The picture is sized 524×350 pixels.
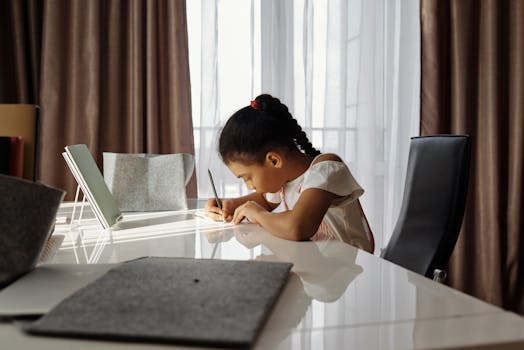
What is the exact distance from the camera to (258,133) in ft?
4.89

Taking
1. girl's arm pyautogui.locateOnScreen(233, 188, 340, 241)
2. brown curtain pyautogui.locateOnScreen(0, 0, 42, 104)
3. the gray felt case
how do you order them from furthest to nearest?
1. brown curtain pyautogui.locateOnScreen(0, 0, 42, 104)
2. girl's arm pyautogui.locateOnScreen(233, 188, 340, 241)
3. the gray felt case

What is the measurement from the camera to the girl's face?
4.90 ft

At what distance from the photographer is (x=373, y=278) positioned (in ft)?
2.30

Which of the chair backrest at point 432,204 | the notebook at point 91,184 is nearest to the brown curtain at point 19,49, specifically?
the notebook at point 91,184

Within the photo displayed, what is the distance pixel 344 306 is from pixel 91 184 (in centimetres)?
87

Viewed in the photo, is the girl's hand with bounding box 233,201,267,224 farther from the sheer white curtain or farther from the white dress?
the sheer white curtain

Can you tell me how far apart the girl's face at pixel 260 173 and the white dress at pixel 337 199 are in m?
0.08

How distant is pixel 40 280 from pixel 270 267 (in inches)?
10.7

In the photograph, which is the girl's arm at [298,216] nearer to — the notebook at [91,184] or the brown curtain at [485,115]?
the notebook at [91,184]

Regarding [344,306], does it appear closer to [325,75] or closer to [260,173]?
[260,173]

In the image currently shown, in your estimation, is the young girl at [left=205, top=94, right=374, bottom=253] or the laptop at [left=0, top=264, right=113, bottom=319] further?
the young girl at [left=205, top=94, right=374, bottom=253]

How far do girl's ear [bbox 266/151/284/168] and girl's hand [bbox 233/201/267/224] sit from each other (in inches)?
7.5

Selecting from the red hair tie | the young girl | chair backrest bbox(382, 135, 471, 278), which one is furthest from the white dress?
the red hair tie

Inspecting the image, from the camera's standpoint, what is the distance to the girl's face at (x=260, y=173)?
149cm
